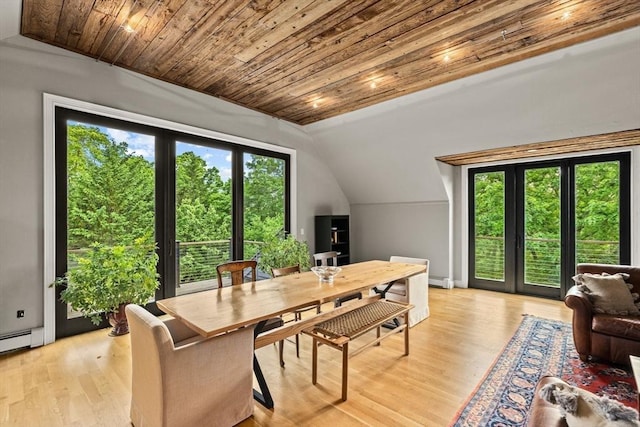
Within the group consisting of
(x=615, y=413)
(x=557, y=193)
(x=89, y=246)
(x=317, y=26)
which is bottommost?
(x=615, y=413)

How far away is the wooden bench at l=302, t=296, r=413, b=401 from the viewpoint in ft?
7.27

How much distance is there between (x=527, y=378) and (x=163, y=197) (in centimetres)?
425

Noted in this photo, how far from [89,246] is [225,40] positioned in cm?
267

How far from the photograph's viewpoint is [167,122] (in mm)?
3947

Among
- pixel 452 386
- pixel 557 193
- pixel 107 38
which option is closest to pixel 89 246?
pixel 107 38

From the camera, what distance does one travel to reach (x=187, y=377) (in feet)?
5.60

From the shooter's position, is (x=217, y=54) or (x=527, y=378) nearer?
(x=527, y=378)

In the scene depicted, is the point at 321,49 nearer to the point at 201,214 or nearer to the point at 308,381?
the point at 201,214

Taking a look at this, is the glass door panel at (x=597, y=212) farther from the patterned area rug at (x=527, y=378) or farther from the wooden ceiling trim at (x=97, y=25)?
the wooden ceiling trim at (x=97, y=25)

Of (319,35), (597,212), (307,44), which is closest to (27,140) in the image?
(307,44)

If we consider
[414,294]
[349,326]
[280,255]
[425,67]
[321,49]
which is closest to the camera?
[349,326]

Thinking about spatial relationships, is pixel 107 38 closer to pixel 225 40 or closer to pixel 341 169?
pixel 225 40

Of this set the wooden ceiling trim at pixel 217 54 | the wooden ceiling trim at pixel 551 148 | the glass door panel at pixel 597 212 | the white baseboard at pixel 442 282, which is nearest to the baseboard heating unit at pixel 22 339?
the wooden ceiling trim at pixel 217 54

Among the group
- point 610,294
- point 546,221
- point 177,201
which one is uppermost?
point 177,201
